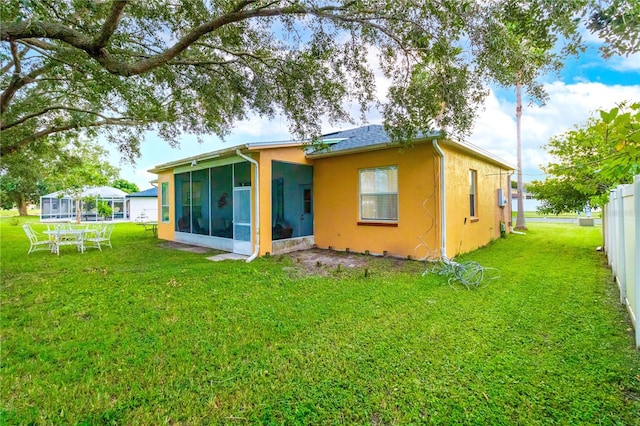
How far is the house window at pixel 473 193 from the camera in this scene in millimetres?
9547

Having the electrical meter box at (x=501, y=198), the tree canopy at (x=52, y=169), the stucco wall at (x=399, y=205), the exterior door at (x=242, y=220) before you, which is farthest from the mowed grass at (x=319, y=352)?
Result: the tree canopy at (x=52, y=169)

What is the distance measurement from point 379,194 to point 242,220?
4.24 meters

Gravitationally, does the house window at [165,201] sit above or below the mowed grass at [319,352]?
above

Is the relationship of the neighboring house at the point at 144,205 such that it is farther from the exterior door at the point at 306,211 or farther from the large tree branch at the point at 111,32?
the large tree branch at the point at 111,32

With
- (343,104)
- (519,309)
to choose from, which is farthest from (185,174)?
(519,309)

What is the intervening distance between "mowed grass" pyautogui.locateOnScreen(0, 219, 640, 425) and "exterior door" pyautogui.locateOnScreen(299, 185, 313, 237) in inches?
156

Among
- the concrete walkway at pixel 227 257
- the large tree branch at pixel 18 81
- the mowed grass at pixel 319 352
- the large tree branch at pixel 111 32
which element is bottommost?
the mowed grass at pixel 319 352

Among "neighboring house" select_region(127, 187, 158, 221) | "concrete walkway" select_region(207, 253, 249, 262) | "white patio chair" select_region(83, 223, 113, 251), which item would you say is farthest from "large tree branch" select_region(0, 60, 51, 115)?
"neighboring house" select_region(127, 187, 158, 221)

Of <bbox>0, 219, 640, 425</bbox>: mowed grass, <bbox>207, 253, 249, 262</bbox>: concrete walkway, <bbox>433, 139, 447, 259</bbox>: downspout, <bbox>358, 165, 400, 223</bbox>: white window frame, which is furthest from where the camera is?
<bbox>207, 253, 249, 262</bbox>: concrete walkway

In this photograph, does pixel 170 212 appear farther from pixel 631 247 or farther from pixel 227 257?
pixel 631 247

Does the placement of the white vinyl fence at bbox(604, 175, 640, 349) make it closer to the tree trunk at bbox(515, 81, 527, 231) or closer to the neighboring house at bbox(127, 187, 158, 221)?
the tree trunk at bbox(515, 81, 527, 231)

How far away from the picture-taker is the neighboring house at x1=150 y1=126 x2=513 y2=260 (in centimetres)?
772

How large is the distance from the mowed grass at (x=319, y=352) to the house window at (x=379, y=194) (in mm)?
2733

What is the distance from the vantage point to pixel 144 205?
30.0 m
